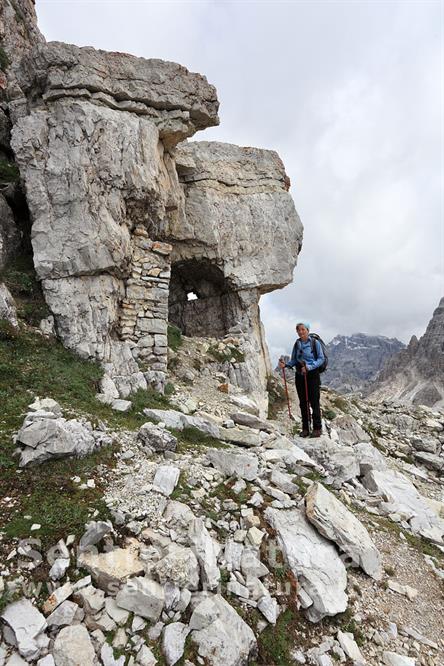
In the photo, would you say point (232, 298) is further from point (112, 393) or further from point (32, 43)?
point (32, 43)

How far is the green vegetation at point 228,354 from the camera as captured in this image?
17.8m

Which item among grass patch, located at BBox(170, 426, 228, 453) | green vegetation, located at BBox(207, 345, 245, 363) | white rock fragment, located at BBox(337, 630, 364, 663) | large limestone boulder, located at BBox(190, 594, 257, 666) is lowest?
white rock fragment, located at BBox(337, 630, 364, 663)

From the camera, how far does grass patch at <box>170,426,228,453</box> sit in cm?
807

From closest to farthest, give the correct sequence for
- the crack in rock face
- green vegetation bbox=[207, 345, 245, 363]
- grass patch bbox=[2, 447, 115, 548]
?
grass patch bbox=[2, 447, 115, 548] < the crack in rock face < green vegetation bbox=[207, 345, 245, 363]

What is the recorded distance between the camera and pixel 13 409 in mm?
6867

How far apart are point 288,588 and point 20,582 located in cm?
337

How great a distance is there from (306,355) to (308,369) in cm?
43

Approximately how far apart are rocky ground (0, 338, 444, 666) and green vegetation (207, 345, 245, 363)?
9.34 m

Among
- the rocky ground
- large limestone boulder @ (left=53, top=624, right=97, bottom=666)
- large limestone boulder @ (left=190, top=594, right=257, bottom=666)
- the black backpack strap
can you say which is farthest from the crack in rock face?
large limestone boulder @ (left=190, top=594, right=257, bottom=666)

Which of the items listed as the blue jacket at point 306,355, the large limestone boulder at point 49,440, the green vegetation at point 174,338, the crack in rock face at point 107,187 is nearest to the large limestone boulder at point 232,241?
the crack in rock face at point 107,187

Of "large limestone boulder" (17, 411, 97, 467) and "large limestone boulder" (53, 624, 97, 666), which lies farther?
"large limestone boulder" (17, 411, 97, 467)

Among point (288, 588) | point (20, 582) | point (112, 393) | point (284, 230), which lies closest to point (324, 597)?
point (288, 588)

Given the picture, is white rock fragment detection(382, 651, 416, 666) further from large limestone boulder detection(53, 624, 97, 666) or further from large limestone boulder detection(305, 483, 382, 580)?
large limestone boulder detection(53, 624, 97, 666)

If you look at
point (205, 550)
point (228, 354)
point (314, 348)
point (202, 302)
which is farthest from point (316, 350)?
point (202, 302)
